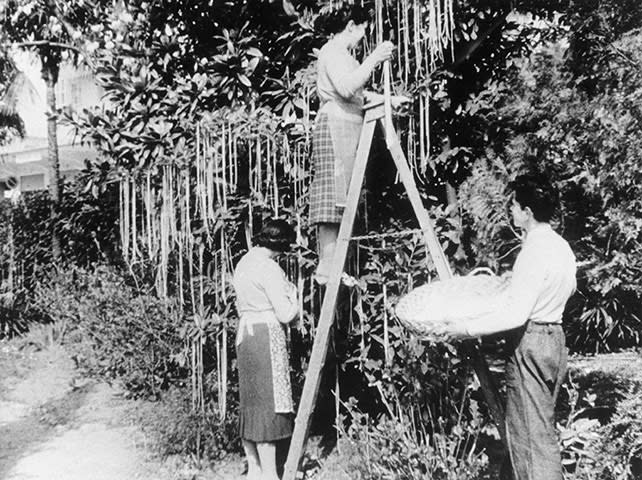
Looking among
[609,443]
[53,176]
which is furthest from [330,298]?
[53,176]

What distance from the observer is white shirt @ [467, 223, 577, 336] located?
2662mm

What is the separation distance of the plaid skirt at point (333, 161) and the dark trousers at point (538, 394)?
135 centimetres

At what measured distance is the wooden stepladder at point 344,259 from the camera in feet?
10.4

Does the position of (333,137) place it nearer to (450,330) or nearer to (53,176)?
(450,330)

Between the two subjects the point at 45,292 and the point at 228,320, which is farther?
the point at 45,292

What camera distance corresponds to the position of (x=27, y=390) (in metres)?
7.80

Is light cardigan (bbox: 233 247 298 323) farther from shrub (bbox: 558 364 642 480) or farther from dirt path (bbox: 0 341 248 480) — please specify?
shrub (bbox: 558 364 642 480)

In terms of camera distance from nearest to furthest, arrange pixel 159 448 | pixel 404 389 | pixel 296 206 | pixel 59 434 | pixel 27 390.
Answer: pixel 404 389
pixel 296 206
pixel 159 448
pixel 59 434
pixel 27 390

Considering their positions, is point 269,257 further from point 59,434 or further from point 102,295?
point 102,295

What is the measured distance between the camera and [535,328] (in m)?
2.73

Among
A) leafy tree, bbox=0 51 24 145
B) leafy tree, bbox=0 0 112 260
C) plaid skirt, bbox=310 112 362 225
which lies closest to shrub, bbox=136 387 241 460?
plaid skirt, bbox=310 112 362 225

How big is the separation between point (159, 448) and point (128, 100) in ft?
9.56

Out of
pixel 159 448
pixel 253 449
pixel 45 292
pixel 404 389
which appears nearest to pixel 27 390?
pixel 45 292

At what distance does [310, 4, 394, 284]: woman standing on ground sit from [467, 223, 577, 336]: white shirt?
122 centimetres
